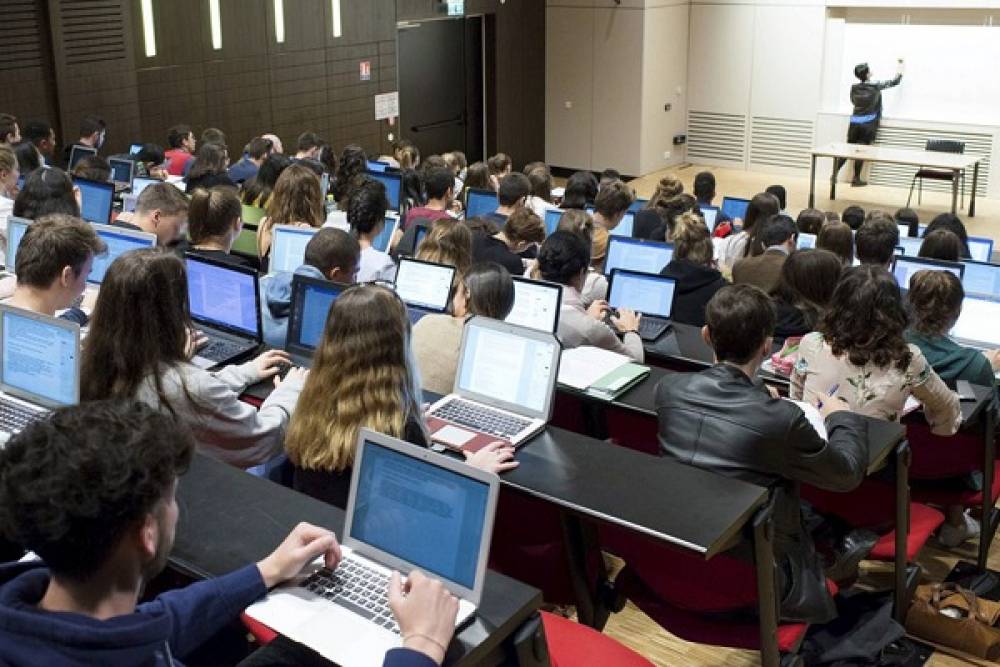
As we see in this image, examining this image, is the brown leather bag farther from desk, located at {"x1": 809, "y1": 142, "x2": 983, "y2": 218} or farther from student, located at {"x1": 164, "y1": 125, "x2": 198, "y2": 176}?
desk, located at {"x1": 809, "y1": 142, "x2": 983, "y2": 218}

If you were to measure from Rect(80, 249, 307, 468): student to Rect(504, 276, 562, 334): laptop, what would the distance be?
1.42m

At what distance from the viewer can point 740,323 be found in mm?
3148

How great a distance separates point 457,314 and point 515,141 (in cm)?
1124

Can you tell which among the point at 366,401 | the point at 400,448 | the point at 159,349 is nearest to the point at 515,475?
the point at 366,401

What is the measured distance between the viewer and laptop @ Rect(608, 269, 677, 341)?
5.23m

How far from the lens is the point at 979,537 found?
4.33 meters

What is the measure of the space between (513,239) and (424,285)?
55.3 inches

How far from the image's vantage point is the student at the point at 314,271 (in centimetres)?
452

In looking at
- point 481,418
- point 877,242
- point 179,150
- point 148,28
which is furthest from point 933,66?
point 481,418

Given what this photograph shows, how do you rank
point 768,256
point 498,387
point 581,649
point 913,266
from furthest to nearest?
1. point 768,256
2. point 913,266
3. point 498,387
4. point 581,649

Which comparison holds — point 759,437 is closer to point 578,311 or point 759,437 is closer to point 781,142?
point 578,311

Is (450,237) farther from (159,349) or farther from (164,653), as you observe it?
(164,653)

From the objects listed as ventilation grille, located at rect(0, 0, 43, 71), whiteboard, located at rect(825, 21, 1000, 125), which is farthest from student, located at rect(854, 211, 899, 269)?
whiteboard, located at rect(825, 21, 1000, 125)

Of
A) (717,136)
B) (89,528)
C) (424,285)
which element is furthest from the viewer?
(717,136)
